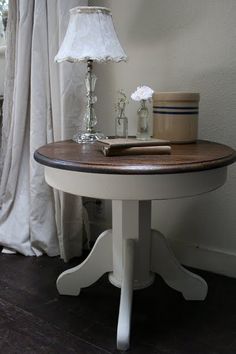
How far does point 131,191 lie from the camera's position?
2.57 ft

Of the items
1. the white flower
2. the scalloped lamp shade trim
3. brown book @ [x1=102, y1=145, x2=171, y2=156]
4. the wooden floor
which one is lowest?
the wooden floor

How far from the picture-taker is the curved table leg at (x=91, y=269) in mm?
1132

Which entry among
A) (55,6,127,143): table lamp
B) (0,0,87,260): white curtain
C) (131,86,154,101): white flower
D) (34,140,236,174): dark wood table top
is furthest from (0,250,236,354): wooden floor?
(55,6,127,143): table lamp

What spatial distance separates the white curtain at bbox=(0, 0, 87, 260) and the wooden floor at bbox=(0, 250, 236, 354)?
17 cm

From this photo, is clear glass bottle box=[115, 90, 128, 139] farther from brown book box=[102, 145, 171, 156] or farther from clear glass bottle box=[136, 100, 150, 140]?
brown book box=[102, 145, 171, 156]

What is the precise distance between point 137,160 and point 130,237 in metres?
0.31

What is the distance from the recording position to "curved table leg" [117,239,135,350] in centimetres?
93

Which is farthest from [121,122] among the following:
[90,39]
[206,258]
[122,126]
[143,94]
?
[206,258]

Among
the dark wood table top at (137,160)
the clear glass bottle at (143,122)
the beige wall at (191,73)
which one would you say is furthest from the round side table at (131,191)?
the beige wall at (191,73)

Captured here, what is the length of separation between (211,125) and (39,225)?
78 centimetres

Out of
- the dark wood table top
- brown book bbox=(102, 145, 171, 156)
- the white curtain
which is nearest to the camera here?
the dark wood table top

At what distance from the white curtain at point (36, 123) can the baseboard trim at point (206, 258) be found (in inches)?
16.0

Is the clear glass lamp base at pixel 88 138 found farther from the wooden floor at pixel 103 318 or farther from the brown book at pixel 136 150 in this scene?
the wooden floor at pixel 103 318

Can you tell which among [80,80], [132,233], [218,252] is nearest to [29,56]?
[80,80]
